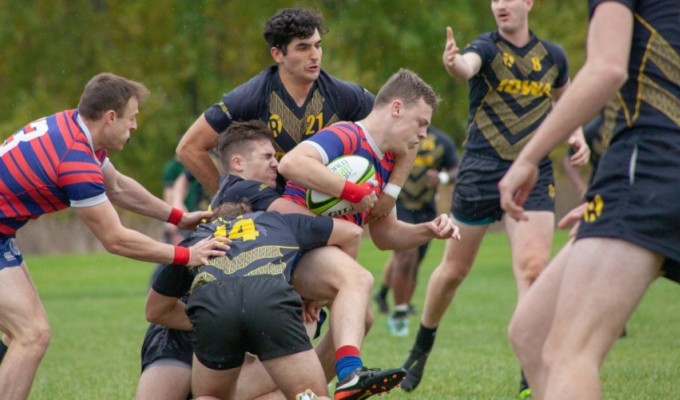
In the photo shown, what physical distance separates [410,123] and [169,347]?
72.0 inches

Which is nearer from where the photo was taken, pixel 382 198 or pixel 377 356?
pixel 382 198

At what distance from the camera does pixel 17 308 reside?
5.73 meters

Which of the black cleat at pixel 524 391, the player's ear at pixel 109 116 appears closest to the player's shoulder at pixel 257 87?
the player's ear at pixel 109 116

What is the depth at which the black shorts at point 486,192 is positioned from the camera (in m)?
7.45

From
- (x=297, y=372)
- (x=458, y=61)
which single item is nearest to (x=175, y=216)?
(x=297, y=372)

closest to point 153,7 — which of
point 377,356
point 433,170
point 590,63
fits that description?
point 433,170

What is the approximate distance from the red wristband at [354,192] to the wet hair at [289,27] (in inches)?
50.5

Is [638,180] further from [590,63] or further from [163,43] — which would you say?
[163,43]

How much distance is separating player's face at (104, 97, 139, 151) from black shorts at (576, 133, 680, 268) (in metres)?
2.86

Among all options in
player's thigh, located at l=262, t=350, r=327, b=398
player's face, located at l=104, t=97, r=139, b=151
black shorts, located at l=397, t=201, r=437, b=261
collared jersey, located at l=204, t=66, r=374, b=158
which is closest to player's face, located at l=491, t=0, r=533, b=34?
collared jersey, located at l=204, t=66, r=374, b=158

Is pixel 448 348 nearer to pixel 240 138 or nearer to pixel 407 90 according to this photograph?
pixel 240 138

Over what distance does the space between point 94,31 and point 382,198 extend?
27.9 meters

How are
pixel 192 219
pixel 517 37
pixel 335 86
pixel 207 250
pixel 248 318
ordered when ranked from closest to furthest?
pixel 248 318, pixel 207 250, pixel 192 219, pixel 335 86, pixel 517 37

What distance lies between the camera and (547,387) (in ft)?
12.5
